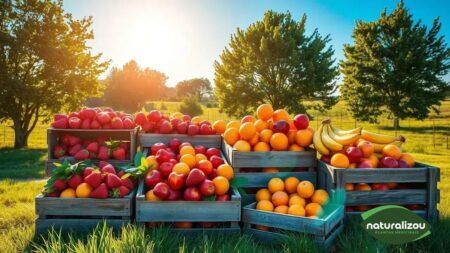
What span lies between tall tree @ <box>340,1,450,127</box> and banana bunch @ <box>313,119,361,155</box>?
2814 cm

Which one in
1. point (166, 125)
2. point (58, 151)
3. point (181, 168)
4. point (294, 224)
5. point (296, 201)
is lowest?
point (294, 224)

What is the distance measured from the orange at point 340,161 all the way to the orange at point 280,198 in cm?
66

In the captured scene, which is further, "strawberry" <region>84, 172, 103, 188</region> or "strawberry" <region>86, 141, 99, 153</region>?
"strawberry" <region>86, 141, 99, 153</region>

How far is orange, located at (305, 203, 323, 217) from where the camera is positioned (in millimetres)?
4004

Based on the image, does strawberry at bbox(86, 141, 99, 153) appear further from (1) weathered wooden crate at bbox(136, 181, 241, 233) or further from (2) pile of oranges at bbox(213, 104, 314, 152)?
(2) pile of oranges at bbox(213, 104, 314, 152)

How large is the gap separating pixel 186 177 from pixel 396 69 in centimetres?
3093

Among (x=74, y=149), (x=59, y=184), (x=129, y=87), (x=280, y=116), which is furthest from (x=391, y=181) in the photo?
(x=129, y=87)

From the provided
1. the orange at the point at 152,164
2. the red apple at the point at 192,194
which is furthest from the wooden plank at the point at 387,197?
the orange at the point at 152,164

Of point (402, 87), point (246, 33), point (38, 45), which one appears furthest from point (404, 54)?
point (38, 45)

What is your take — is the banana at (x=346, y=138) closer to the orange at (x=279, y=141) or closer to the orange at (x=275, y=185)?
the orange at (x=279, y=141)

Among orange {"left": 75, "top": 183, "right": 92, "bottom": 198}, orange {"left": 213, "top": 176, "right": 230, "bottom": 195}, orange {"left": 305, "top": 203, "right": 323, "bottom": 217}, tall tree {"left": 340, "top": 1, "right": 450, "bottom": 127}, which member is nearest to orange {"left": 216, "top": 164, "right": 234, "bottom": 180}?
orange {"left": 213, "top": 176, "right": 230, "bottom": 195}

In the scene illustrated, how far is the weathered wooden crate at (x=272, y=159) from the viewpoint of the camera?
4629 millimetres

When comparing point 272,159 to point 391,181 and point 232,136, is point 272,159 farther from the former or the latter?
point 391,181

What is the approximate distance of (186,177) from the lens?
4066 mm
